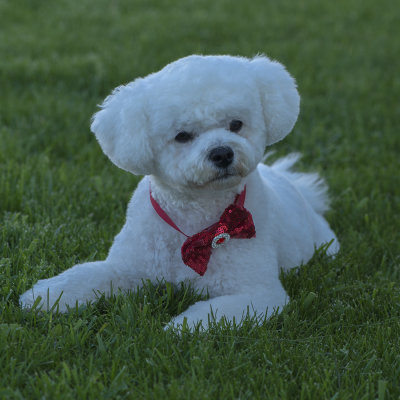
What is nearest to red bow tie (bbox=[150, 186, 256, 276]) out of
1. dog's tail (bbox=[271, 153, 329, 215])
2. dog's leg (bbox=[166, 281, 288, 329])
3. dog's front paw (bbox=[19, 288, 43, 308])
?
dog's leg (bbox=[166, 281, 288, 329])

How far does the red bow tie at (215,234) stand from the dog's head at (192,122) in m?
0.26

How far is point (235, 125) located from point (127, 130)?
1.63 feet

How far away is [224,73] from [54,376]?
1491 mm

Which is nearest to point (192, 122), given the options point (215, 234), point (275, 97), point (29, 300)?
point (275, 97)

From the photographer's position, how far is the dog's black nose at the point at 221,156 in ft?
9.21

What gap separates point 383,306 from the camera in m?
3.34

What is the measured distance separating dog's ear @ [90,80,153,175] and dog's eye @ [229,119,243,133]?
15.3 inches

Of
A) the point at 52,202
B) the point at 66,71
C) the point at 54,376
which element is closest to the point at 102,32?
the point at 66,71

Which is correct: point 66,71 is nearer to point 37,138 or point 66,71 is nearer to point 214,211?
point 37,138

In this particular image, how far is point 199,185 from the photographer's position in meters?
2.95

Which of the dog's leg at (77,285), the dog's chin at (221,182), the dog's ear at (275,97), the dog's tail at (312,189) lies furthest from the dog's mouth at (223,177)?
the dog's tail at (312,189)

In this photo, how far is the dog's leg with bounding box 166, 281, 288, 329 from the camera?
296 cm

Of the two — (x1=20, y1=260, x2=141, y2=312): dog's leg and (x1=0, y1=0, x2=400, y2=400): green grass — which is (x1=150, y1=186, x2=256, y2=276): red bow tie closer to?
(x1=0, y1=0, x2=400, y2=400): green grass

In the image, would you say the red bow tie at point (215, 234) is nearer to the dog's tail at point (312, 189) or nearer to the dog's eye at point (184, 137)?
the dog's eye at point (184, 137)
